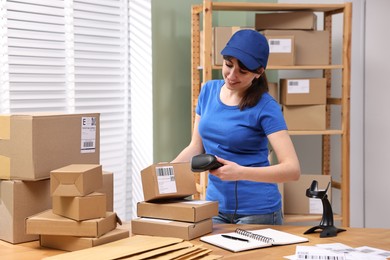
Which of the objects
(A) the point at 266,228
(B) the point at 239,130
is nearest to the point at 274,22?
(B) the point at 239,130

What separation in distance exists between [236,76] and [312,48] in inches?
55.7

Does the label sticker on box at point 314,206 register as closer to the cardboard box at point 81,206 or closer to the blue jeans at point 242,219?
the blue jeans at point 242,219

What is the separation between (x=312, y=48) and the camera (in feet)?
11.7

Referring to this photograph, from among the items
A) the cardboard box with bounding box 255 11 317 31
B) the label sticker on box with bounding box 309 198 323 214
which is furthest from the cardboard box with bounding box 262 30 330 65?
the label sticker on box with bounding box 309 198 323 214

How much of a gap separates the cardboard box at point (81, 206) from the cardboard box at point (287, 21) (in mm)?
2025

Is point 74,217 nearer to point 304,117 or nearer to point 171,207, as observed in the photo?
point 171,207

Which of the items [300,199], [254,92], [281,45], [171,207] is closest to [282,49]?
[281,45]

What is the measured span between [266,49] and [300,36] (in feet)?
4.37

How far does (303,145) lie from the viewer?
405cm

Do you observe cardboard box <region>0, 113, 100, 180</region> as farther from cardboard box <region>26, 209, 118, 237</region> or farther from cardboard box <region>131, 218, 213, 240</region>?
cardboard box <region>131, 218, 213, 240</region>

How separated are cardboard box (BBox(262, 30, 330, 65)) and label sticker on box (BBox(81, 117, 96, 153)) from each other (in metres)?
1.73

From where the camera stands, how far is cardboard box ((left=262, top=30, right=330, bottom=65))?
355 centimetres

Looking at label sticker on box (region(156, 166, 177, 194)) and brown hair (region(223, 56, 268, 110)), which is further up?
brown hair (region(223, 56, 268, 110))

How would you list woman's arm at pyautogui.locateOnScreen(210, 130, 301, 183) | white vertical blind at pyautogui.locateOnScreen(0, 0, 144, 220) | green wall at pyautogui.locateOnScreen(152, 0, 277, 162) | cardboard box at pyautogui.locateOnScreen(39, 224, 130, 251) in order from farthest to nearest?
green wall at pyautogui.locateOnScreen(152, 0, 277, 162) → white vertical blind at pyautogui.locateOnScreen(0, 0, 144, 220) → woman's arm at pyautogui.locateOnScreen(210, 130, 301, 183) → cardboard box at pyautogui.locateOnScreen(39, 224, 130, 251)
